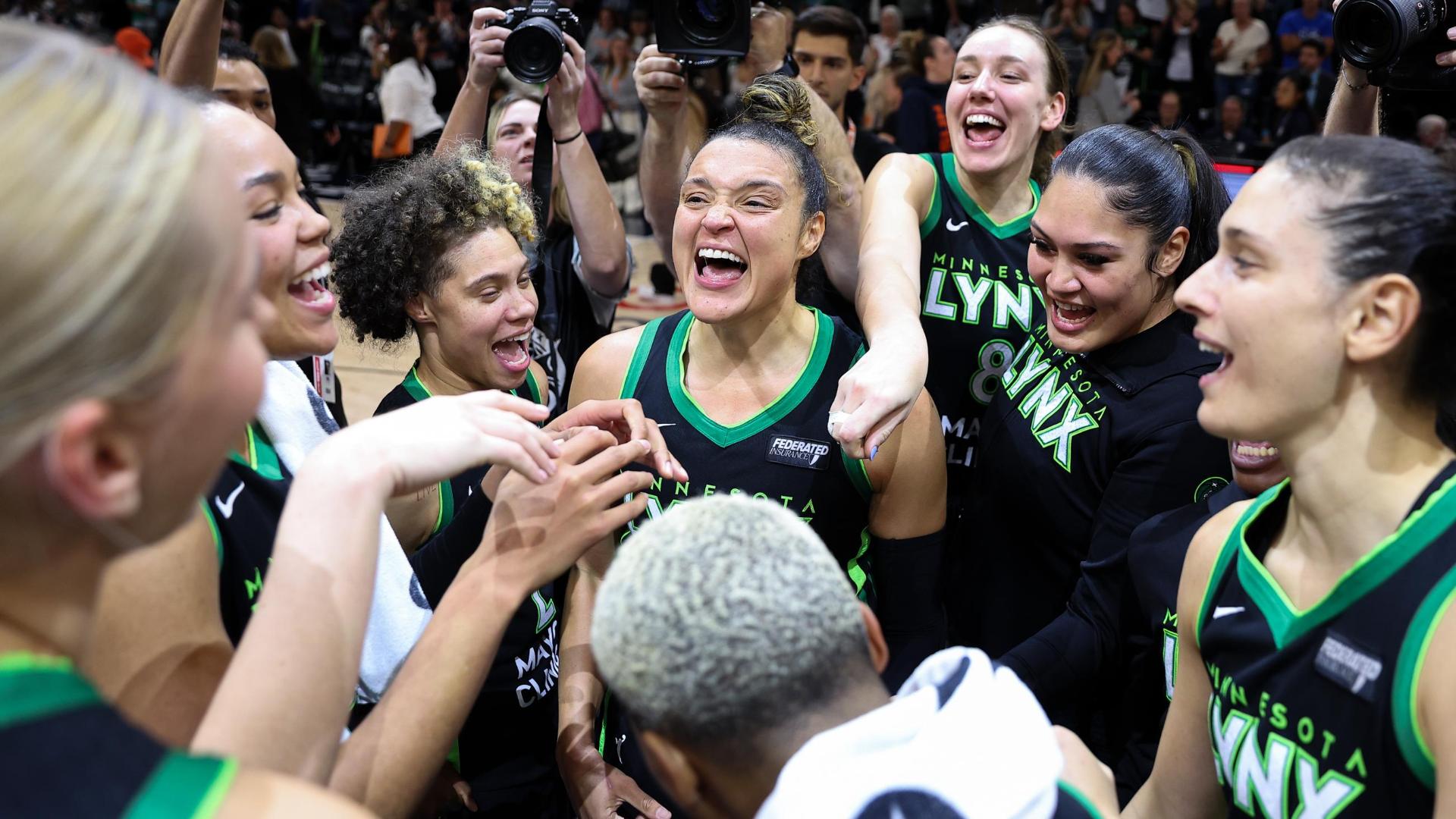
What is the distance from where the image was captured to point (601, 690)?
225 centimetres

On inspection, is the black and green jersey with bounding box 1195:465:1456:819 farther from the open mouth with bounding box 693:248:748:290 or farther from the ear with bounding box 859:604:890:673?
the open mouth with bounding box 693:248:748:290

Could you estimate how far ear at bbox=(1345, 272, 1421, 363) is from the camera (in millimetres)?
1435

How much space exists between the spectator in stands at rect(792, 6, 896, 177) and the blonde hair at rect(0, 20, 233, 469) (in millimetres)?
3773

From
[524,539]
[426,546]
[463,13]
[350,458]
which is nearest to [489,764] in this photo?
[426,546]

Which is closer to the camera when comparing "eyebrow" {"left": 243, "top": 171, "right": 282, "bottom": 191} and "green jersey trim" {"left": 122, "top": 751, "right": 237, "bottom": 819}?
"green jersey trim" {"left": 122, "top": 751, "right": 237, "bottom": 819}

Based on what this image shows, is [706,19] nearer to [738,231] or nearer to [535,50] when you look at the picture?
[535,50]

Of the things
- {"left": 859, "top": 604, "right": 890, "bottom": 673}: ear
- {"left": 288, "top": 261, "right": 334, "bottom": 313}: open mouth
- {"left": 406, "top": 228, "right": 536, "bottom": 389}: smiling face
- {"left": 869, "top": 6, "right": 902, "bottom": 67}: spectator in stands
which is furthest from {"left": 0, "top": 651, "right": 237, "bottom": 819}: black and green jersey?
{"left": 869, "top": 6, "right": 902, "bottom": 67}: spectator in stands

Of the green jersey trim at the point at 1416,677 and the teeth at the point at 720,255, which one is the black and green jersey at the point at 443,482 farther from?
the green jersey trim at the point at 1416,677

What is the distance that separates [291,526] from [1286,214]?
1.25 m

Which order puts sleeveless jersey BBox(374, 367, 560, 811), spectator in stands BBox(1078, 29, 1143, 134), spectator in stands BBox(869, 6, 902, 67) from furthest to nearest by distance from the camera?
spectator in stands BBox(869, 6, 902, 67), spectator in stands BBox(1078, 29, 1143, 134), sleeveless jersey BBox(374, 367, 560, 811)

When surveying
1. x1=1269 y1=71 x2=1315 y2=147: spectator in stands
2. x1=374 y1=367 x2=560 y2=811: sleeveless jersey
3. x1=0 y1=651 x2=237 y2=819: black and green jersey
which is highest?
x1=0 y1=651 x2=237 y2=819: black and green jersey

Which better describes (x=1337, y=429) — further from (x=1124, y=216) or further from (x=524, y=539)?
(x=524, y=539)

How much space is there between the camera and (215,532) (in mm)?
1430

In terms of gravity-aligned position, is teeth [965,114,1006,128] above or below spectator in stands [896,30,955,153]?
above
